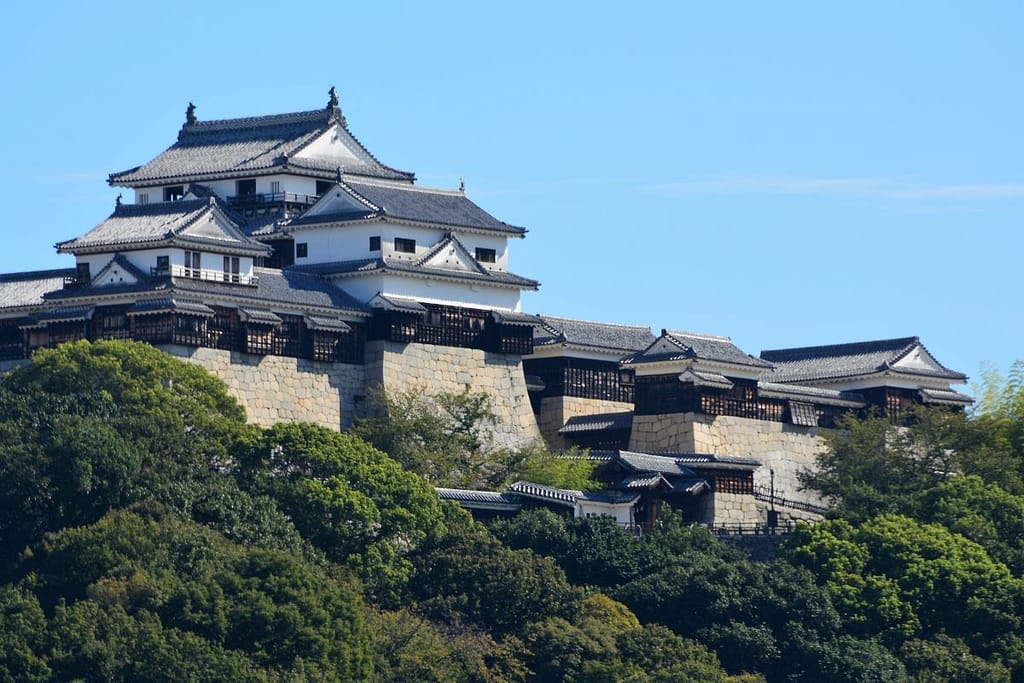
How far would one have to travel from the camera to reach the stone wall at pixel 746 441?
6812 centimetres

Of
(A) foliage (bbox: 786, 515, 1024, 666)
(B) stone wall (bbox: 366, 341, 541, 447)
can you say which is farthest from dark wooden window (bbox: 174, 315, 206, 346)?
(A) foliage (bbox: 786, 515, 1024, 666)

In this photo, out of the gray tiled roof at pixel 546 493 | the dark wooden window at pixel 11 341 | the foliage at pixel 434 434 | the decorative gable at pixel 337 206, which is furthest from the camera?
the decorative gable at pixel 337 206

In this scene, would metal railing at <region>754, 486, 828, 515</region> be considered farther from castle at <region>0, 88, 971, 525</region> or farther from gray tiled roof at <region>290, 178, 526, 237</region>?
gray tiled roof at <region>290, 178, 526, 237</region>

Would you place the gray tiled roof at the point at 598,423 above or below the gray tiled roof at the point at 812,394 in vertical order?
below

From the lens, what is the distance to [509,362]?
68.8 meters

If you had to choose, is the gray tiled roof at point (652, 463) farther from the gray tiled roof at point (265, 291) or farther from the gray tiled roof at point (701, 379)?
the gray tiled roof at point (265, 291)

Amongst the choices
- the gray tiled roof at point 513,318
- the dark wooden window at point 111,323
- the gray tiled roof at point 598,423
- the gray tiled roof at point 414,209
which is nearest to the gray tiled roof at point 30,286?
the dark wooden window at point 111,323

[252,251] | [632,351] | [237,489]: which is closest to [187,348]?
[252,251]

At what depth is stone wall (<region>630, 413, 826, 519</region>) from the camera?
68125mm

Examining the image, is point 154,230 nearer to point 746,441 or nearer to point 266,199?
point 266,199

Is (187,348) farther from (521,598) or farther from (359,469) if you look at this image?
(521,598)

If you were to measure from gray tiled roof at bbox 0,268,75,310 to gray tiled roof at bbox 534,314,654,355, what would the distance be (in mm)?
10876

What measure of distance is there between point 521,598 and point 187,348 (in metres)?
10.7

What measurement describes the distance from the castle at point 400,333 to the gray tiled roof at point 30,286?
72 millimetres
